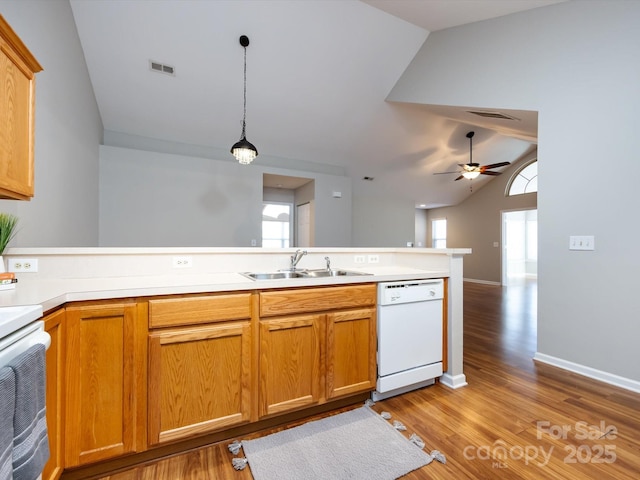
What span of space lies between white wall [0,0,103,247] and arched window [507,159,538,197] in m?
8.57

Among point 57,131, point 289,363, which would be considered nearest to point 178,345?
point 289,363

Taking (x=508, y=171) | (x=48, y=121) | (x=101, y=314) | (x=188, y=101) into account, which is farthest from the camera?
(x=508, y=171)

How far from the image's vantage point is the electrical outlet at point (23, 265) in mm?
1610

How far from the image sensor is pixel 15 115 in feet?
4.25

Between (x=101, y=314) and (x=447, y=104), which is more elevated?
(x=447, y=104)

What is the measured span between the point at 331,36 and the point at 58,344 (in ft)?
12.4

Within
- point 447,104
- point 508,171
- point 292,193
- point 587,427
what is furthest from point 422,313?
point 508,171

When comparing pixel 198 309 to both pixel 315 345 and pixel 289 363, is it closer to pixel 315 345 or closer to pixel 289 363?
pixel 289 363

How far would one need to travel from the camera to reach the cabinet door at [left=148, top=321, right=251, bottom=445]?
140 centimetres

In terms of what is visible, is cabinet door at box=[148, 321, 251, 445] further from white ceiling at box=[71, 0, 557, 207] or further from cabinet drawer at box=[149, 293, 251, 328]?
white ceiling at box=[71, 0, 557, 207]

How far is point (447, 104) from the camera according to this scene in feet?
11.2

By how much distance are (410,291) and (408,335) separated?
32cm

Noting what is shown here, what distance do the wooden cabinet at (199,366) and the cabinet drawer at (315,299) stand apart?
12cm

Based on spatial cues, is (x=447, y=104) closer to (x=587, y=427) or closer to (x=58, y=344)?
(x=587, y=427)
